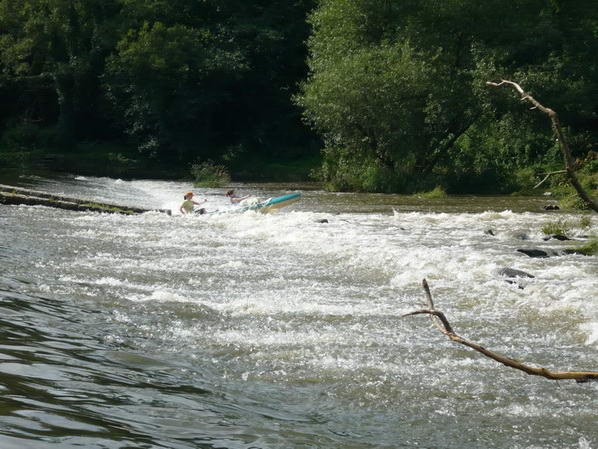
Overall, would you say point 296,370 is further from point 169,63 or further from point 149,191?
point 169,63

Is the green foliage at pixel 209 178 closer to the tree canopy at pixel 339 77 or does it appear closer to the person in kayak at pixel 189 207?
the tree canopy at pixel 339 77

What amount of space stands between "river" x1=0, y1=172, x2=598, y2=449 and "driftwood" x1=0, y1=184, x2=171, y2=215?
23.2 ft

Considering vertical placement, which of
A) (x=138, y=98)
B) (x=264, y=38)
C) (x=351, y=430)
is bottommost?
(x=351, y=430)

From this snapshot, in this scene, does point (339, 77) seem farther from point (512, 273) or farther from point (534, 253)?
point (512, 273)

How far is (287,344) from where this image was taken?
785 centimetres

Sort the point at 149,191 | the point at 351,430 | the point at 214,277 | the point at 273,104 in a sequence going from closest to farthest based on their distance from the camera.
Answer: the point at 351,430
the point at 214,277
the point at 149,191
the point at 273,104

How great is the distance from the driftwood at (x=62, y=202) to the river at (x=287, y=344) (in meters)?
7.06

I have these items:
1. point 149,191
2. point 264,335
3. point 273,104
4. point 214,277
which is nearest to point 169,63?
point 273,104

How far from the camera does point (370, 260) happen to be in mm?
14039

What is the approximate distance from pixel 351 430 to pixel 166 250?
10411mm

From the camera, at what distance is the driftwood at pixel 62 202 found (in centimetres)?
2388

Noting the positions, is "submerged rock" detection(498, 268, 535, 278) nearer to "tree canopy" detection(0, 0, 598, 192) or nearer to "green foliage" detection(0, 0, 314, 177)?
"tree canopy" detection(0, 0, 598, 192)

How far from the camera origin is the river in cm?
529

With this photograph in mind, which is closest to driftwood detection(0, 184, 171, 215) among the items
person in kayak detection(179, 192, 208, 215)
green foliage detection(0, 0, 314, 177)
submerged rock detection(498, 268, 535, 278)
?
person in kayak detection(179, 192, 208, 215)
